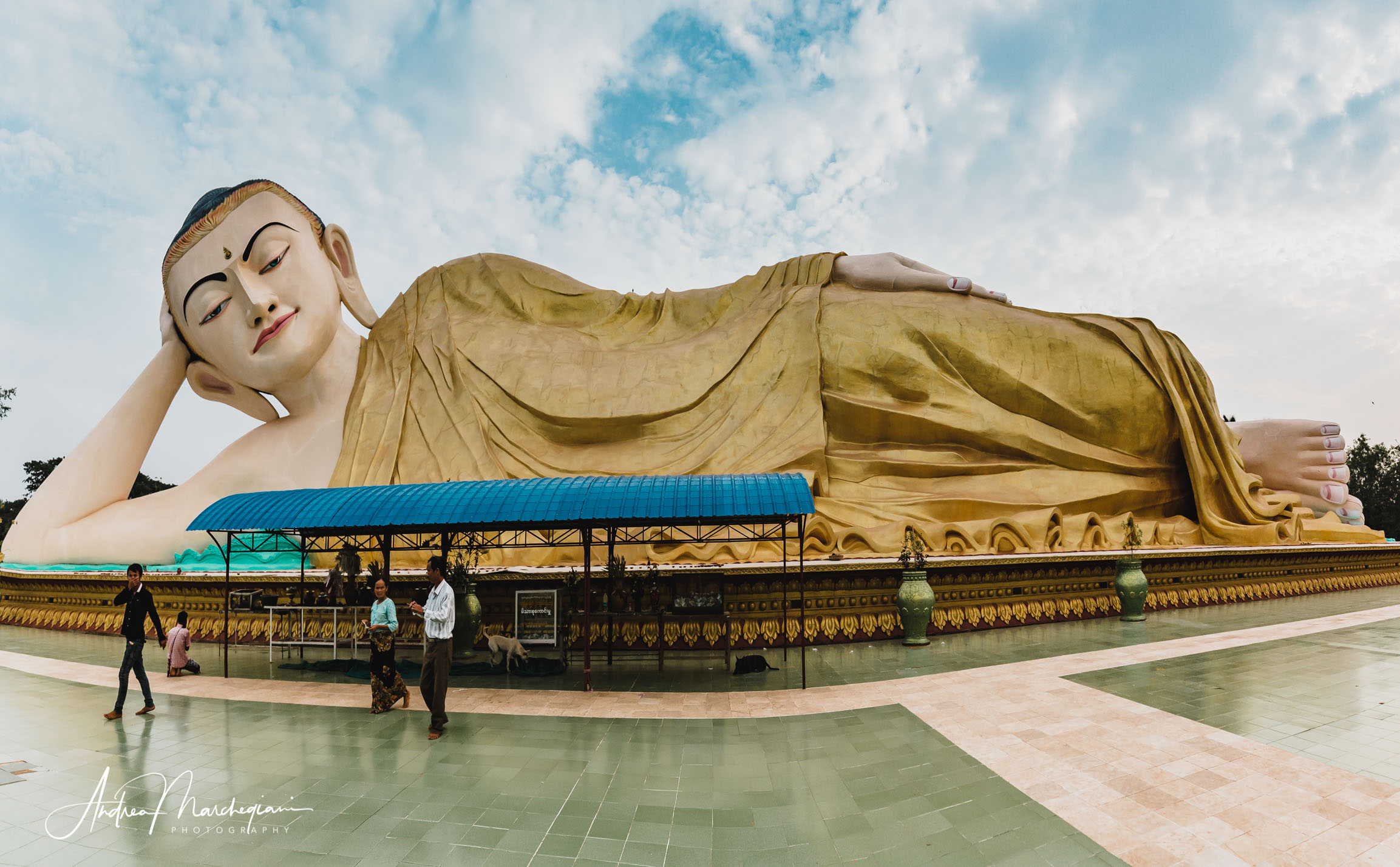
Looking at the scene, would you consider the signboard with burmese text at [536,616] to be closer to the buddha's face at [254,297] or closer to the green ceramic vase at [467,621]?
the green ceramic vase at [467,621]

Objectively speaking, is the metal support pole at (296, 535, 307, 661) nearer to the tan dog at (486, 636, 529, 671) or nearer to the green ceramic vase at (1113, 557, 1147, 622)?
the tan dog at (486, 636, 529, 671)

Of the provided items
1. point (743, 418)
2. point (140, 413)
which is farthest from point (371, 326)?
point (743, 418)

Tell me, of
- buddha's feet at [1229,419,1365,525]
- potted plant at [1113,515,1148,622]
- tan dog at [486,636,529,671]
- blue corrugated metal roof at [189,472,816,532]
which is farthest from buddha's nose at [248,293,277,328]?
buddha's feet at [1229,419,1365,525]

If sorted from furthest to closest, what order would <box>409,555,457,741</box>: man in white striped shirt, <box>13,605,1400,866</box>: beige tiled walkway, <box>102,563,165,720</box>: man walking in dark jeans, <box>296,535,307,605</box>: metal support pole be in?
<box>296,535,307,605</box>: metal support pole, <box>102,563,165,720</box>: man walking in dark jeans, <box>409,555,457,741</box>: man in white striped shirt, <box>13,605,1400,866</box>: beige tiled walkway

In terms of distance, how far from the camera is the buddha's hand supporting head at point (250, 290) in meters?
11.2

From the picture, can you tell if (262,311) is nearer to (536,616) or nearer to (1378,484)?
(536,616)

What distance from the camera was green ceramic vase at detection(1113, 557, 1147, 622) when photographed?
361 inches

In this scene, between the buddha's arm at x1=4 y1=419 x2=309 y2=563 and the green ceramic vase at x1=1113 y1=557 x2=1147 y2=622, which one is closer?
the green ceramic vase at x1=1113 y1=557 x2=1147 y2=622

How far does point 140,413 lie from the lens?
11922mm

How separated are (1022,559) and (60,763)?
9275 mm

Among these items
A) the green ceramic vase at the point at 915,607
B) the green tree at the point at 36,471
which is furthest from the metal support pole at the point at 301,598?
the green tree at the point at 36,471

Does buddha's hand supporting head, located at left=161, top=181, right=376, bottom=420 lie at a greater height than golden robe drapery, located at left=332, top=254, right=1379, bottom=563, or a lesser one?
greater

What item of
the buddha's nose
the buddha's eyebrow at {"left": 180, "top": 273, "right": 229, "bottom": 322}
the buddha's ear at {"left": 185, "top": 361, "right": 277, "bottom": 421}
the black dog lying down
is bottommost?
the black dog lying down

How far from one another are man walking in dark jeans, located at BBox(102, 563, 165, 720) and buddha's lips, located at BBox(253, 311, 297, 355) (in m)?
6.97
